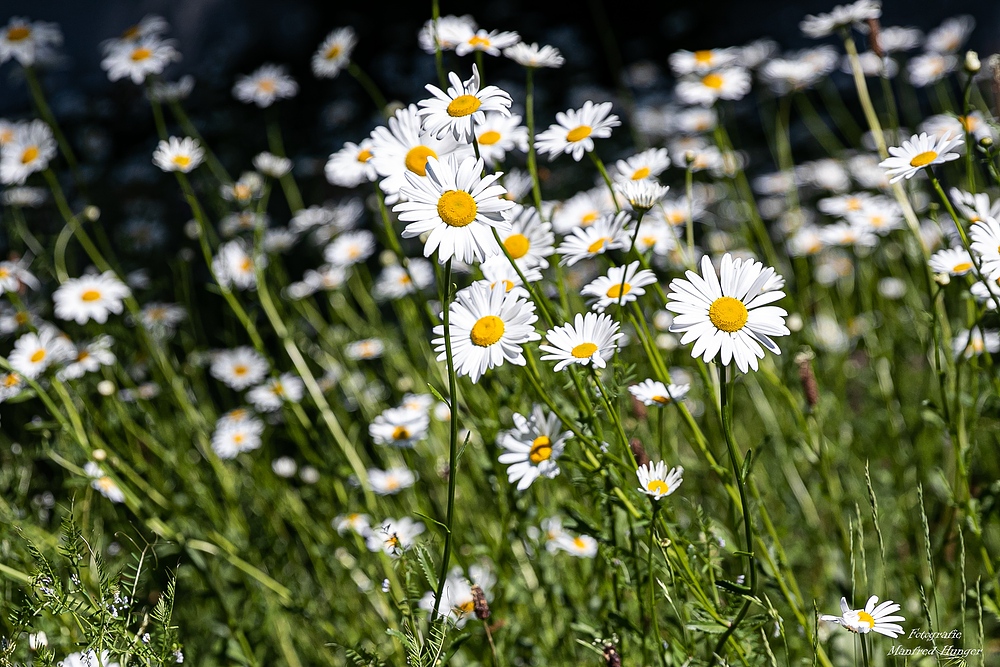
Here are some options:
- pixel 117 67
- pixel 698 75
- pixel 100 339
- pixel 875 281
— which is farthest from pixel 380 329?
pixel 875 281

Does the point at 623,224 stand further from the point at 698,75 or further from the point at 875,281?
Answer: the point at 875,281

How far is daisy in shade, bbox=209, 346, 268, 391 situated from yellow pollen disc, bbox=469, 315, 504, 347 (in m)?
1.58

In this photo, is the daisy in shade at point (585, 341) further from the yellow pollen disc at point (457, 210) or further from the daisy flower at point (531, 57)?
the daisy flower at point (531, 57)

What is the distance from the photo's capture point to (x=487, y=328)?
1181 mm

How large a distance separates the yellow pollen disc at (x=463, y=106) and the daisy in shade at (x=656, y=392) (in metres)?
0.51

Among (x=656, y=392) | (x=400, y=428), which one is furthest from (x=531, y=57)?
(x=400, y=428)

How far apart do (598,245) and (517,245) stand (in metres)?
0.14

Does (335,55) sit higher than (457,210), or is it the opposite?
(335,55)

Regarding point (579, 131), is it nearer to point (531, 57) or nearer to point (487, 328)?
point (531, 57)

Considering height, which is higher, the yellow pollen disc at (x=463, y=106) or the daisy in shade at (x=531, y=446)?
the yellow pollen disc at (x=463, y=106)

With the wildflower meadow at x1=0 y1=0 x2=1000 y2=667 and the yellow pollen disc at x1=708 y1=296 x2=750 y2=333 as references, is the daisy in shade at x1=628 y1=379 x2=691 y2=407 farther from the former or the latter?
the yellow pollen disc at x1=708 y1=296 x2=750 y2=333

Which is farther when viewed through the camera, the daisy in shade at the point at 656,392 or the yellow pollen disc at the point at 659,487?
the daisy in shade at the point at 656,392

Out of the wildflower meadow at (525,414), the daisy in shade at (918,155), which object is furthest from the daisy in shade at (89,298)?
the daisy in shade at (918,155)

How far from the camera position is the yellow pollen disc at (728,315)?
→ 1.04 meters
